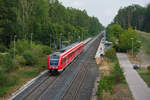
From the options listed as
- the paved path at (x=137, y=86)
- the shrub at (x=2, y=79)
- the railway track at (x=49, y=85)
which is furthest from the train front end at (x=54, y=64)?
the paved path at (x=137, y=86)

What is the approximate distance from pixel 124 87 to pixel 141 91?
1.95m

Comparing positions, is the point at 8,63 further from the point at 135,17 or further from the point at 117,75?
the point at 135,17

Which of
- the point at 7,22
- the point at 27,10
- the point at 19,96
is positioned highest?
the point at 27,10

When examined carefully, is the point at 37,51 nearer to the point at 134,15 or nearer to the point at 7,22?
the point at 7,22

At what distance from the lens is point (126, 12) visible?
111125 mm

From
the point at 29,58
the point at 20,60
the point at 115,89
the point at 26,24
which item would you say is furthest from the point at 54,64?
the point at 26,24

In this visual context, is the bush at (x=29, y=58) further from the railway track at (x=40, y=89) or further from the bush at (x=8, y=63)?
the railway track at (x=40, y=89)

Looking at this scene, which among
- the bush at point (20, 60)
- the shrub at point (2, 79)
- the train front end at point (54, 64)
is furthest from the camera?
the bush at point (20, 60)

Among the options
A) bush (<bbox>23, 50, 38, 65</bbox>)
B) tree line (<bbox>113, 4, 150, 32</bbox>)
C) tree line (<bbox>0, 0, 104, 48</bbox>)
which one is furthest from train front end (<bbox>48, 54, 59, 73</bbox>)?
tree line (<bbox>113, 4, 150, 32</bbox>)

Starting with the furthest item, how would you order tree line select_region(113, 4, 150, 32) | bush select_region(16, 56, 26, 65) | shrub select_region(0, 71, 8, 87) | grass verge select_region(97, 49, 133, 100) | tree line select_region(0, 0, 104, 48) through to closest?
tree line select_region(113, 4, 150, 32) → tree line select_region(0, 0, 104, 48) → bush select_region(16, 56, 26, 65) → shrub select_region(0, 71, 8, 87) → grass verge select_region(97, 49, 133, 100)


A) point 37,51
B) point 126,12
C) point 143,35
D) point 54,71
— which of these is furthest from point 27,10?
point 126,12

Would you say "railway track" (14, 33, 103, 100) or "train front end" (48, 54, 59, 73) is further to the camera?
"train front end" (48, 54, 59, 73)

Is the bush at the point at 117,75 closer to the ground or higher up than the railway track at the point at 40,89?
higher up

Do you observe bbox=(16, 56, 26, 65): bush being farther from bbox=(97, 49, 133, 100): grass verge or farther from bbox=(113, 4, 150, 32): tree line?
bbox=(113, 4, 150, 32): tree line
